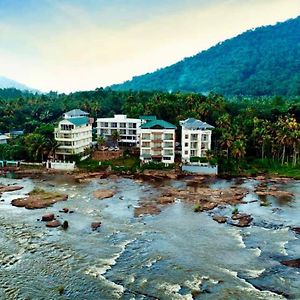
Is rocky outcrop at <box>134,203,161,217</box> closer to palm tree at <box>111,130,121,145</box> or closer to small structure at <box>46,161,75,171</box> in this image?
small structure at <box>46,161,75,171</box>

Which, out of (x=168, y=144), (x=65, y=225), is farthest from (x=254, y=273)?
(x=168, y=144)

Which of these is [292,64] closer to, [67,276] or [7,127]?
[7,127]

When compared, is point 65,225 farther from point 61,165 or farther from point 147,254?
point 61,165

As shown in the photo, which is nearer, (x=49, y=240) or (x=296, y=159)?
(x=49, y=240)

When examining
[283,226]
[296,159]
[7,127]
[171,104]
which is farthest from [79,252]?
[7,127]

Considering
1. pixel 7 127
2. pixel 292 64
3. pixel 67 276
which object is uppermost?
pixel 292 64

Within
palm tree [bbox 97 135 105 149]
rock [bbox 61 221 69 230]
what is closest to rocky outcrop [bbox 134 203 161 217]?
rock [bbox 61 221 69 230]
